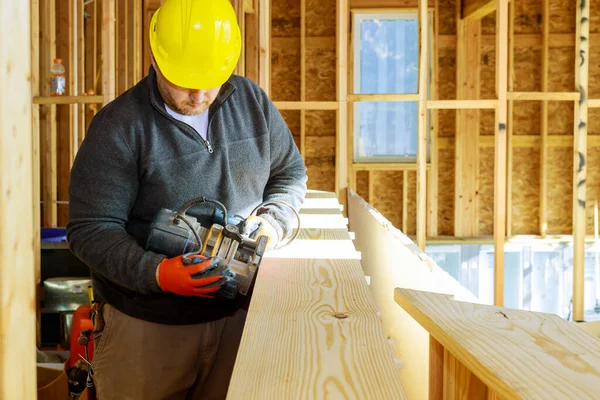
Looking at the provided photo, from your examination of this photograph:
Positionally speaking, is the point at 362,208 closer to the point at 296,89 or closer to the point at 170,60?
the point at 170,60

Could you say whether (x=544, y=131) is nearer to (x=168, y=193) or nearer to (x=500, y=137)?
(x=500, y=137)

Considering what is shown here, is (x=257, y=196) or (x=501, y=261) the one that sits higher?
(x=257, y=196)

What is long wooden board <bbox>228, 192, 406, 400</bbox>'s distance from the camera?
34.7 inches

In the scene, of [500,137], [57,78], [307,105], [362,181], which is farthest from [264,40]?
[362,181]

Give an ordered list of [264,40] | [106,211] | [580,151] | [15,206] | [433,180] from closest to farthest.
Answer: [15,206], [106,211], [264,40], [580,151], [433,180]

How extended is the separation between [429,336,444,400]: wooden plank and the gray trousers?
3.35 ft

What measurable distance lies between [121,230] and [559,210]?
24.4ft

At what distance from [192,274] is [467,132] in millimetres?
6817

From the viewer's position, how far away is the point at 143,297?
1924 mm

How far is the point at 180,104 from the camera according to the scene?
194 centimetres

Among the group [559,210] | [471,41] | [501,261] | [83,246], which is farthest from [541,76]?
[83,246]

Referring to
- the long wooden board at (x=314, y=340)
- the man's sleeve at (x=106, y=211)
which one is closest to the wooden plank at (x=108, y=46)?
the man's sleeve at (x=106, y=211)

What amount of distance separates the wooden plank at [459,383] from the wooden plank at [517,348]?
83mm

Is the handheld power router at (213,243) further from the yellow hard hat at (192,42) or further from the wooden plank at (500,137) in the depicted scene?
the wooden plank at (500,137)
